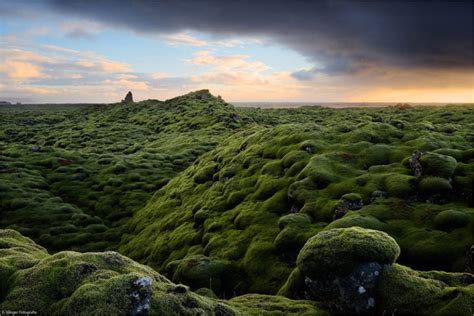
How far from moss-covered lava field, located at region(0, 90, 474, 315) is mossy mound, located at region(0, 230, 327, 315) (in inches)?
2.0

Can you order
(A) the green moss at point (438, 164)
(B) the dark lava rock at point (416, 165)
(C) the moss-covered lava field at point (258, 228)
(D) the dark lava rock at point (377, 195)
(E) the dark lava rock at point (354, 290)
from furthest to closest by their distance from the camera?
1. (B) the dark lava rock at point (416, 165)
2. (A) the green moss at point (438, 164)
3. (D) the dark lava rock at point (377, 195)
4. (E) the dark lava rock at point (354, 290)
5. (C) the moss-covered lava field at point (258, 228)

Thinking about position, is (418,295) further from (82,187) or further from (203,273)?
(82,187)

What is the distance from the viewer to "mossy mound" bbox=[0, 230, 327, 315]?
1268 cm

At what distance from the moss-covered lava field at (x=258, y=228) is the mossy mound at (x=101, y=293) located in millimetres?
50

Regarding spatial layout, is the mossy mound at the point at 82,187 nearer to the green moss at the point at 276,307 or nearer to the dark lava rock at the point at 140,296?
the green moss at the point at 276,307

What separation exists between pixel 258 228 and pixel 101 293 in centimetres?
2048

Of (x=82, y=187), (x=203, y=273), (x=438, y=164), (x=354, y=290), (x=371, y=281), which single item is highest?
(x=438, y=164)

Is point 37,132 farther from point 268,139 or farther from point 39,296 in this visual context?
point 39,296

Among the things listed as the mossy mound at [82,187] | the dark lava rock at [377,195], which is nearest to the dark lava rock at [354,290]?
the dark lava rock at [377,195]

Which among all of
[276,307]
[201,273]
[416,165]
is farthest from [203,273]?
[416,165]

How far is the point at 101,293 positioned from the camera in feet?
42.0

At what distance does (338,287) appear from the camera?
1585cm

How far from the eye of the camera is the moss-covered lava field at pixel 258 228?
14.5 m

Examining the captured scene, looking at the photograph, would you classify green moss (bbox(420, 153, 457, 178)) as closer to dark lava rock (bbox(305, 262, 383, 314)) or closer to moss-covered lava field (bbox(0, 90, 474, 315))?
moss-covered lava field (bbox(0, 90, 474, 315))
